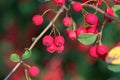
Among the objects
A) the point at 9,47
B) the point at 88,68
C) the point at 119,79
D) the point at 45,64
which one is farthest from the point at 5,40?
the point at 119,79

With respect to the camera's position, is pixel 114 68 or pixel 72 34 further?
pixel 72 34

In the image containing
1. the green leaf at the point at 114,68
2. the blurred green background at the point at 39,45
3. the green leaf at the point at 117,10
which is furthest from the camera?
the blurred green background at the point at 39,45

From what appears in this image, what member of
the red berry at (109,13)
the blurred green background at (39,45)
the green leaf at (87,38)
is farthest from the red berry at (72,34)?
the blurred green background at (39,45)

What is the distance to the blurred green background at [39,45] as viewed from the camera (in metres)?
3.12

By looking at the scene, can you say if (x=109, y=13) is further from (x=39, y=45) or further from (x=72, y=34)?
(x=39, y=45)

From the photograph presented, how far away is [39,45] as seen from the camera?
11.2 feet

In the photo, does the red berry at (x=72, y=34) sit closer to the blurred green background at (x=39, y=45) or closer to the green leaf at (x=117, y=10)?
the green leaf at (x=117, y=10)

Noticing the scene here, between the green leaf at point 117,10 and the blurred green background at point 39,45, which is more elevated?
the green leaf at point 117,10

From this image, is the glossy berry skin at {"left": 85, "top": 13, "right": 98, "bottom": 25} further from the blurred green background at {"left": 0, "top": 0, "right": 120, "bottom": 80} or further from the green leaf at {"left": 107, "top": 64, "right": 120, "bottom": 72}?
the blurred green background at {"left": 0, "top": 0, "right": 120, "bottom": 80}

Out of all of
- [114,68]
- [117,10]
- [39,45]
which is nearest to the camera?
[114,68]

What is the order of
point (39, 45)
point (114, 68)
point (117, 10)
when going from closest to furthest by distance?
1. point (114, 68)
2. point (117, 10)
3. point (39, 45)

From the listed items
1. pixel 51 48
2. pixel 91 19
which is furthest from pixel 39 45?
pixel 91 19

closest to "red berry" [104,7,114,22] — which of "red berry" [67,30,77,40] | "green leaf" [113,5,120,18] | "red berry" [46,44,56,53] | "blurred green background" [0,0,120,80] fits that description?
"green leaf" [113,5,120,18]

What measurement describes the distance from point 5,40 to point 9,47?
0.21 feet
